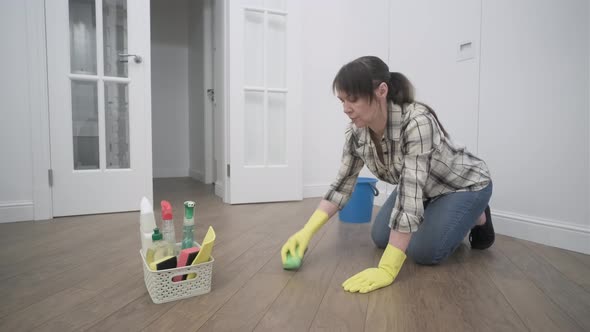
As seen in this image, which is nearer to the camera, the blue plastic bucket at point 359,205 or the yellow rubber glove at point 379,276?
the yellow rubber glove at point 379,276

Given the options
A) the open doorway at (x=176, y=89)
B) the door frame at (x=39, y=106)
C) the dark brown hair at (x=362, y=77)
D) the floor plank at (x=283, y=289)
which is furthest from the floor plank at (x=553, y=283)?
the open doorway at (x=176, y=89)

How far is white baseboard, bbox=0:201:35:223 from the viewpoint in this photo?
78.2 inches

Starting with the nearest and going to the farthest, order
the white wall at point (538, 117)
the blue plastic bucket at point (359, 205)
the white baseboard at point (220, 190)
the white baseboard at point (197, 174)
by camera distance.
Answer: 1. the white wall at point (538, 117)
2. the blue plastic bucket at point (359, 205)
3. the white baseboard at point (220, 190)
4. the white baseboard at point (197, 174)

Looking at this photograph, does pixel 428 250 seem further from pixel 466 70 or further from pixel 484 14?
pixel 484 14

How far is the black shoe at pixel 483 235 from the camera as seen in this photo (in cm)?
157

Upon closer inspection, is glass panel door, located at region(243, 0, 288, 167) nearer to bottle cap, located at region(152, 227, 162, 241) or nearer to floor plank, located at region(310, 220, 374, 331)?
floor plank, located at region(310, 220, 374, 331)

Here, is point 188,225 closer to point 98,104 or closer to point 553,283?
point 553,283

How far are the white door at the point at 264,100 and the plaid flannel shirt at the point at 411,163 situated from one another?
1204 mm

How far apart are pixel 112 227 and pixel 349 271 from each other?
4.15ft

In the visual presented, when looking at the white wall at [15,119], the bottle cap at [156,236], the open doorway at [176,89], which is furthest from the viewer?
→ the open doorway at [176,89]

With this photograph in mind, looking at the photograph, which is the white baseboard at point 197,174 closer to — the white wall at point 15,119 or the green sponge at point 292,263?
the white wall at point 15,119

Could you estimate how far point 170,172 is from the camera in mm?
4434

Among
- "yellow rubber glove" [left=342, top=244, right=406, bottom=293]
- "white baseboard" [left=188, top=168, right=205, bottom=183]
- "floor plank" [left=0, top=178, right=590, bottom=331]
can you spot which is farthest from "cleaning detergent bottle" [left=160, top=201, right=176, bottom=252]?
"white baseboard" [left=188, top=168, right=205, bottom=183]

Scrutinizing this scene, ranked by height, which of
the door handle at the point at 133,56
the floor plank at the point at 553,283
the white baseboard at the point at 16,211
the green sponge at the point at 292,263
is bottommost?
the floor plank at the point at 553,283
